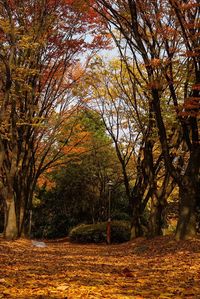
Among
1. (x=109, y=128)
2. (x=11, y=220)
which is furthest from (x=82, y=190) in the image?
(x=11, y=220)

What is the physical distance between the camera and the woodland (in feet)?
18.0

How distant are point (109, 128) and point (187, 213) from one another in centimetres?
1087

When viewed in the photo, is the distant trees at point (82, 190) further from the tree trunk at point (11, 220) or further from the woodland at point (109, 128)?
the tree trunk at point (11, 220)

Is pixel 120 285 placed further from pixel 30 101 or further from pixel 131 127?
pixel 131 127

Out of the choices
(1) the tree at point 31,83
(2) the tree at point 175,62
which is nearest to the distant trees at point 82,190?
(1) the tree at point 31,83

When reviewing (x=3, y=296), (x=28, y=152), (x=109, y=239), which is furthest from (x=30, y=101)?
(x=3, y=296)

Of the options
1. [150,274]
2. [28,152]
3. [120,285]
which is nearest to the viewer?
[120,285]

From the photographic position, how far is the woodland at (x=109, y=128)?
5496 millimetres

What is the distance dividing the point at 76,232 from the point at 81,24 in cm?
1246

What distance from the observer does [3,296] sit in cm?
366

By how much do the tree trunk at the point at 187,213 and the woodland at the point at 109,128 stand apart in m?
0.03

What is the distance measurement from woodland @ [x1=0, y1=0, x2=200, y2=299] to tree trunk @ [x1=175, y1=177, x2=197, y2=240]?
3 centimetres

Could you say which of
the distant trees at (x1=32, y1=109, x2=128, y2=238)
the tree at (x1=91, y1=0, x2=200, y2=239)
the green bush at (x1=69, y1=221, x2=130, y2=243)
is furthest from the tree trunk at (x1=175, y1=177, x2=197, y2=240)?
the distant trees at (x1=32, y1=109, x2=128, y2=238)

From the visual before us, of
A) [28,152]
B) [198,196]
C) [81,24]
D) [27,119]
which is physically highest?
[81,24]
